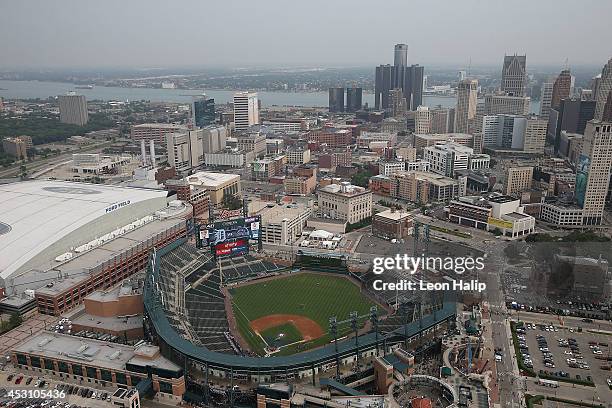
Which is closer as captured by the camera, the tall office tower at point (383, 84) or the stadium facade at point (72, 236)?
the stadium facade at point (72, 236)

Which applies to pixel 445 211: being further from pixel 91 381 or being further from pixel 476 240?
pixel 91 381

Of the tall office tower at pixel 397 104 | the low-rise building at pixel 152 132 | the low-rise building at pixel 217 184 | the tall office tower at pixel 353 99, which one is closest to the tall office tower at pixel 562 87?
the tall office tower at pixel 397 104

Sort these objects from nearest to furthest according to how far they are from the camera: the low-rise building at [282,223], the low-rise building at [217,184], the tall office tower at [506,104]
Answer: the low-rise building at [282,223] < the low-rise building at [217,184] < the tall office tower at [506,104]

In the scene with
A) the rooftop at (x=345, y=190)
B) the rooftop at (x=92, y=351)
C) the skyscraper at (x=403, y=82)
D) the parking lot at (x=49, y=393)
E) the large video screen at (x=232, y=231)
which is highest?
the skyscraper at (x=403, y=82)

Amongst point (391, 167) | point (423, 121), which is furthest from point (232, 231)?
point (423, 121)

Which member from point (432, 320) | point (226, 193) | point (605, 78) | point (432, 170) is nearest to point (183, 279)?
point (432, 320)

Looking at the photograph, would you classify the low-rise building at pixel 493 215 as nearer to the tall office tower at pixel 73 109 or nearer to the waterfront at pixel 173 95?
the tall office tower at pixel 73 109
